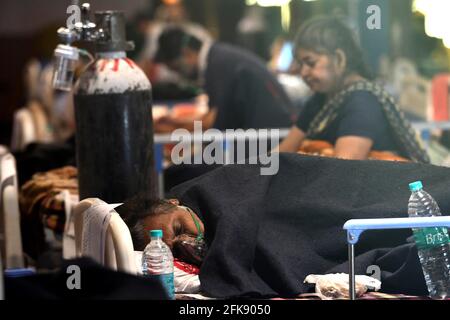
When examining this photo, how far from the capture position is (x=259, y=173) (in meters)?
4.07

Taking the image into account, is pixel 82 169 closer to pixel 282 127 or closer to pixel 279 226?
pixel 279 226

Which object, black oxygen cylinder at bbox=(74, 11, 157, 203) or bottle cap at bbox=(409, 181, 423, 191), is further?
black oxygen cylinder at bbox=(74, 11, 157, 203)

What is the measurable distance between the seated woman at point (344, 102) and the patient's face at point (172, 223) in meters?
1.50

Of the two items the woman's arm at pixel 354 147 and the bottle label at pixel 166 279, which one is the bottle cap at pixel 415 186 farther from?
the woman's arm at pixel 354 147

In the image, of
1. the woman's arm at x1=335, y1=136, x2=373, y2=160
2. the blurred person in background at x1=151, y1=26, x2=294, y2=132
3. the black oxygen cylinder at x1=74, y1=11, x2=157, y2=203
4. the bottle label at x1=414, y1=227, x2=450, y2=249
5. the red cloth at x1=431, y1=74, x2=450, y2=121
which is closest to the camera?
the bottle label at x1=414, y1=227, x2=450, y2=249

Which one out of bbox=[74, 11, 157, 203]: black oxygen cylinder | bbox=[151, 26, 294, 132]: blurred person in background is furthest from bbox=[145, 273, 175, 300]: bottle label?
bbox=[151, 26, 294, 132]: blurred person in background

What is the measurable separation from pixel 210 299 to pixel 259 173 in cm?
72

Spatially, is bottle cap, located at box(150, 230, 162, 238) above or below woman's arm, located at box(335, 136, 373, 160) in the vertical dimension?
above

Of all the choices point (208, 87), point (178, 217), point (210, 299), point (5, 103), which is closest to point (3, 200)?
point (178, 217)

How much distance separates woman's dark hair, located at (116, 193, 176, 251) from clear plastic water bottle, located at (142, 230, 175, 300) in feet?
0.59

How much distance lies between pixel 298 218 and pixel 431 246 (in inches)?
21.2

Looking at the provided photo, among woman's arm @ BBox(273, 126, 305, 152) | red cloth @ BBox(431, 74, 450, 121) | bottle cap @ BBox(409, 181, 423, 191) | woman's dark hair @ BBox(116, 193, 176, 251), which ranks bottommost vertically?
red cloth @ BBox(431, 74, 450, 121)

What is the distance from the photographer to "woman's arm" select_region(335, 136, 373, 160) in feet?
17.0

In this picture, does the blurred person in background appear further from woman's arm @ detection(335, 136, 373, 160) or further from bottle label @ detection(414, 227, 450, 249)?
bottle label @ detection(414, 227, 450, 249)
